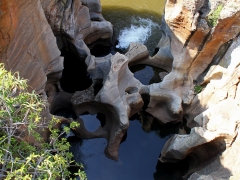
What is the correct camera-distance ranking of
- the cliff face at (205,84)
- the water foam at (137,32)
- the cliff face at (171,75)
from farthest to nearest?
the water foam at (137,32)
the cliff face at (205,84)
the cliff face at (171,75)

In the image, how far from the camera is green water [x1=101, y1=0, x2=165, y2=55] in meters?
14.1

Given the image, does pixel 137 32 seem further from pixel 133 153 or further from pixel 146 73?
pixel 133 153

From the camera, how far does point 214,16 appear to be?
353 inches

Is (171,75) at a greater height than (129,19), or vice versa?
(171,75)

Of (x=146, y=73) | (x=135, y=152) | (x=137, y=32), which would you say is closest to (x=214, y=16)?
(x=146, y=73)

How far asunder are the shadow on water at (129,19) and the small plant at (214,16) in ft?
15.7

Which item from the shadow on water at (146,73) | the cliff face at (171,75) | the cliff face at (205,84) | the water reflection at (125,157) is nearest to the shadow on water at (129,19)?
the shadow on water at (146,73)

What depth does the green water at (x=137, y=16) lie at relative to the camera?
Answer: 14.1 m

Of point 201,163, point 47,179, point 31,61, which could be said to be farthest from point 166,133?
point 47,179

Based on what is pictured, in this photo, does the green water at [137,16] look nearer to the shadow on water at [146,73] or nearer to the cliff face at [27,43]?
the shadow on water at [146,73]

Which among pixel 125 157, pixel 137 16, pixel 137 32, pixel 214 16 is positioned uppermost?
Result: pixel 214 16

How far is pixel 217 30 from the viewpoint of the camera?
29.5 feet

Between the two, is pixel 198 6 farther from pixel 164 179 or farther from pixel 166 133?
pixel 164 179

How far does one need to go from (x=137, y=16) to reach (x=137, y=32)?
1.33 meters
